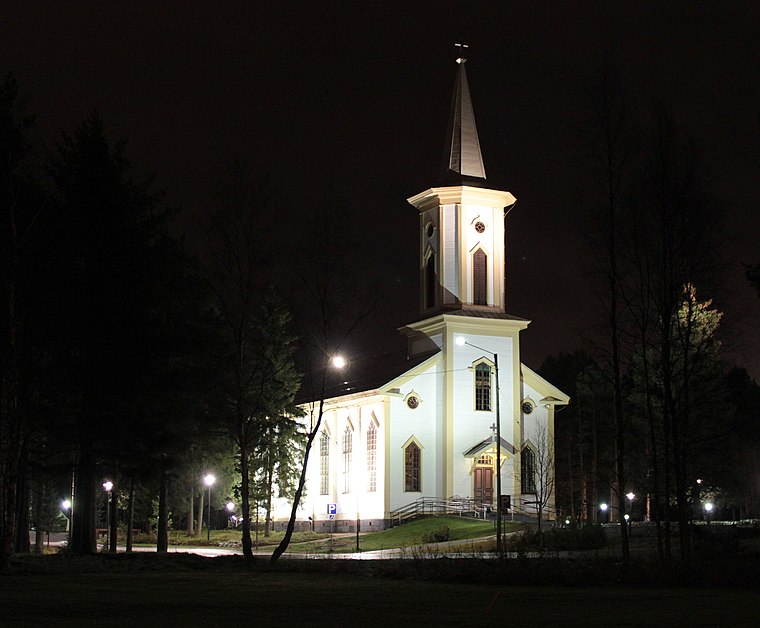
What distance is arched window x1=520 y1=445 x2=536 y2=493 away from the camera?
197 ft

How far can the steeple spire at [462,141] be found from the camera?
62469 millimetres

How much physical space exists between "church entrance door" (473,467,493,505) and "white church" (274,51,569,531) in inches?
2.2

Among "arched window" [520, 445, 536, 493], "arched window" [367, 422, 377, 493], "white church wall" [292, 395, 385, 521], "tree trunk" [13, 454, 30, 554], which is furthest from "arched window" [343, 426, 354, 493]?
"tree trunk" [13, 454, 30, 554]

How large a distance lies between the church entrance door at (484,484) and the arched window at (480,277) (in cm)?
906

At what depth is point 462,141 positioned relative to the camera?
62.9 metres

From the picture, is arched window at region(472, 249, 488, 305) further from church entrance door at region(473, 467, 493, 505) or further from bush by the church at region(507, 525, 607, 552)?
bush by the church at region(507, 525, 607, 552)

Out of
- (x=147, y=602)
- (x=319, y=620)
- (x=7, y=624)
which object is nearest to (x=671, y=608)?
(x=319, y=620)

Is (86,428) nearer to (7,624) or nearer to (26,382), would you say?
(26,382)

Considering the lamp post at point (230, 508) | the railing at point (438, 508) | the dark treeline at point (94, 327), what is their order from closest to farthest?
1. the dark treeline at point (94, 327)
2. the railing at point (438, 508)
3. the lamp post at point (230, 508)

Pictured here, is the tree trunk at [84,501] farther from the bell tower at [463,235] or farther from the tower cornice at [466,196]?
the tower cornice at [466,196]

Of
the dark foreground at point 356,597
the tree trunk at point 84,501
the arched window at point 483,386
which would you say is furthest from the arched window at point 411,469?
the dark foreground at point 356,597

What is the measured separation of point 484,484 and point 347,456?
8.45 metres

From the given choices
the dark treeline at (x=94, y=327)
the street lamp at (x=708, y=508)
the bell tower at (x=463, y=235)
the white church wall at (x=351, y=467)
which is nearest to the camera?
the dark treeline at (x=94, y=327)

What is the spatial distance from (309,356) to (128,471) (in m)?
7.49
